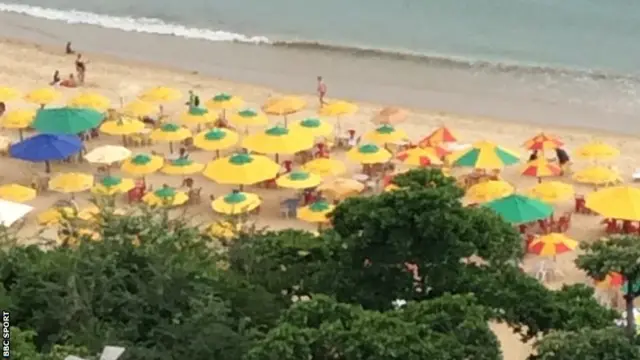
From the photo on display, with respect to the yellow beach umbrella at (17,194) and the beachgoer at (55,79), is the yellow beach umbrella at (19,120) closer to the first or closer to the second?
the yellow beach umbrella at (17,194)

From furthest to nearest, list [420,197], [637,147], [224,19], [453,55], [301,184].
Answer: [224,19] → [453,55] → [637,147] → [301,184] → [420,197]

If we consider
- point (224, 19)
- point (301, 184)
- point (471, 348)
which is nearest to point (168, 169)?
point (301, 184)

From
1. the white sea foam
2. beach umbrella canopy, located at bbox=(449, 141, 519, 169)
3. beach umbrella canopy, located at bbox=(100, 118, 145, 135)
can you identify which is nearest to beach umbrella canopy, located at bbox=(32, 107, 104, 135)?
beach umbrella canopy, located at bbox=(100, 118, 145, 135)

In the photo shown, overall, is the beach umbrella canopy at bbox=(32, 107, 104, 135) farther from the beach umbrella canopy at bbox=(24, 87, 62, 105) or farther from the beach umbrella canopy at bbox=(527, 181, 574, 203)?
the beach umbrella canopy at bbox=(527, 181, 574, 203)

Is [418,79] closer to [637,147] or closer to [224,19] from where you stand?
[637,147]

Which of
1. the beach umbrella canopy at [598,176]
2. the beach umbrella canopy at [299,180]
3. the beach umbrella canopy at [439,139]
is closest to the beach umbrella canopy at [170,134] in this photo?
the beach umbrella canopy at [299,180]

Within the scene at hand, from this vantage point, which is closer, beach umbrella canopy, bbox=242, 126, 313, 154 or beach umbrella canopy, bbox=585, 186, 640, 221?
beach umbrella canopy, bbox=585, 186, 640, 221
